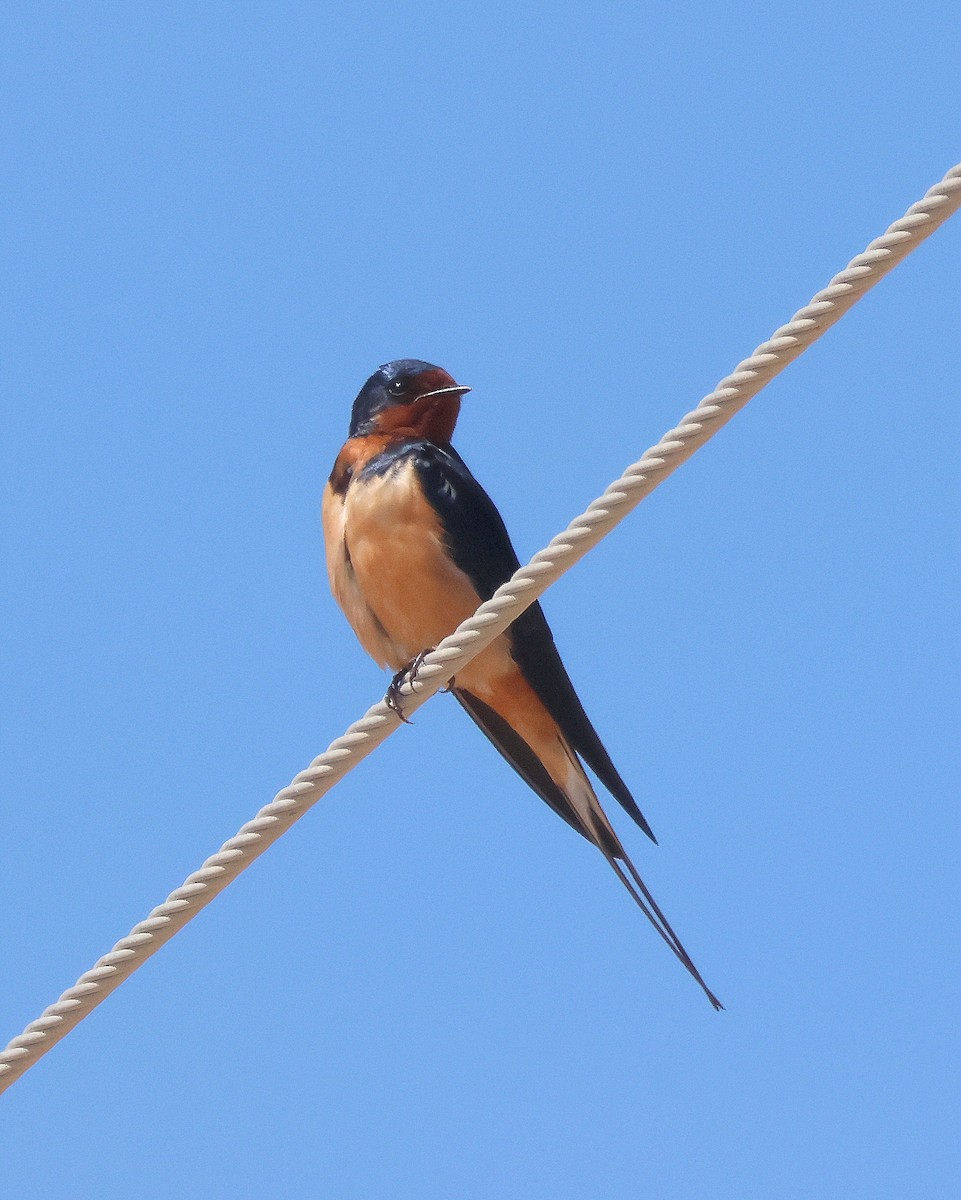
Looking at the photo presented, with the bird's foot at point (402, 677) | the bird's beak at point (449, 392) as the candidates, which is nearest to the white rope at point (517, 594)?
the bird's foot at point (402, 677)

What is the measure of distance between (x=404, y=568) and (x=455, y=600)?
0.20 metres

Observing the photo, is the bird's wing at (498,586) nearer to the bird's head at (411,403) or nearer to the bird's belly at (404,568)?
the bird's belly at (404,568)

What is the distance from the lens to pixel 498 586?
5484mm

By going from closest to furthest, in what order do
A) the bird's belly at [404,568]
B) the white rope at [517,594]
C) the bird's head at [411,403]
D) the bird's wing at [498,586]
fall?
the white rope at [517,594], the bird's belly at [404,568], the bird's wing at [498,586], the bird's head at [411,403]

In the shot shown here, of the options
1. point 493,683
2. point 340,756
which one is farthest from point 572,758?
point 340,756

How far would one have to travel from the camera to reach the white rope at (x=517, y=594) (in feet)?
10.1

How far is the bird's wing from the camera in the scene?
5.39 m

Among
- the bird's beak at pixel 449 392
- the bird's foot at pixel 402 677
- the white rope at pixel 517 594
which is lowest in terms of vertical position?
the white rope at pixel 517 594

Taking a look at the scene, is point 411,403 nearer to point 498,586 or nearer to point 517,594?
point 498,586

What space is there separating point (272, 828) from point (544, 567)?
0.76 meters

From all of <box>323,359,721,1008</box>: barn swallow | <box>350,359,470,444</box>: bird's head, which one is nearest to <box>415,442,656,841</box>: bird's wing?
<box>323,359,721,1008</box>: barn swallow

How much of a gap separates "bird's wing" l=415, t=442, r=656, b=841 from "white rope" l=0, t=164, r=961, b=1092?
178cm

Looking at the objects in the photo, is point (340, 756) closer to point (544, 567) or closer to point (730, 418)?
point (544, 567)

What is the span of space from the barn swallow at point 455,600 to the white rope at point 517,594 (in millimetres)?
1629
